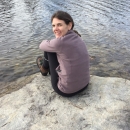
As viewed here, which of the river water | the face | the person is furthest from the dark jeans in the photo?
the river water

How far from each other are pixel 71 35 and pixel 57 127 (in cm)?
184

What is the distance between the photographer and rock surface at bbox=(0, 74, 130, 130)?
12.9 feet

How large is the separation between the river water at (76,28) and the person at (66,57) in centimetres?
264

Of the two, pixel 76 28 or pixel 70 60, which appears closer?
pixel 70 60

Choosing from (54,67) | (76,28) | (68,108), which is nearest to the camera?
(68,108)

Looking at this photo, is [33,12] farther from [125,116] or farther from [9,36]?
[125,116]

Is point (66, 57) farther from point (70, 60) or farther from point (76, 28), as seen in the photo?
point (76, 28)

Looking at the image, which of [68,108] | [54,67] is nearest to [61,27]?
[54,67]

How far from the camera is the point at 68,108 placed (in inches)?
171

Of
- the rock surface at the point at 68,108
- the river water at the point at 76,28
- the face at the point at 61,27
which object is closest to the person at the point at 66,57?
the face at the point at 61,27

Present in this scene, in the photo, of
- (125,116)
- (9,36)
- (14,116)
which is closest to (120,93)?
(125,116)

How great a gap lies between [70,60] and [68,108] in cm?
102

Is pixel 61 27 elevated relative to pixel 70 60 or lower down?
elevated

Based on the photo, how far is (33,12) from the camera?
611 inches
